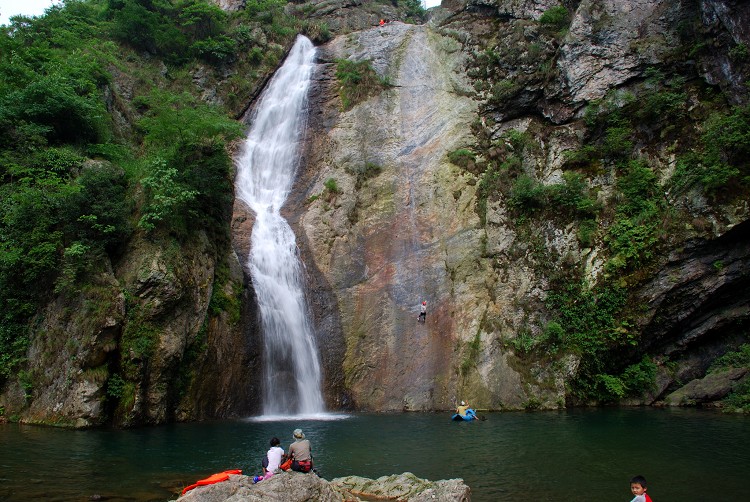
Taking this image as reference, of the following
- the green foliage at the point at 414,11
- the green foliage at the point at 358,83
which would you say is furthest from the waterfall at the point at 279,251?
the green foliage at the point at 414,11

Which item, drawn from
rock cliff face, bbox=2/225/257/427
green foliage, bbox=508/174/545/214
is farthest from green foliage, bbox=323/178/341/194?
rock cliff face, bbox=2/225/257/427

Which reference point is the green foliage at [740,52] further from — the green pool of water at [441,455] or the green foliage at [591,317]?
the green pool of water at [441,455]

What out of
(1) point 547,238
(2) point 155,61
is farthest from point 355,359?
(2) point 155,61

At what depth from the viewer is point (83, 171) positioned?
56.3 ft

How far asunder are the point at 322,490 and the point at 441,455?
5.53 metres

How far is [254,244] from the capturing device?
22844mm

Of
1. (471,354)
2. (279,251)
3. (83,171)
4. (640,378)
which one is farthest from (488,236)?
(83,171)

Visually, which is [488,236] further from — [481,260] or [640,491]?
[640,491]

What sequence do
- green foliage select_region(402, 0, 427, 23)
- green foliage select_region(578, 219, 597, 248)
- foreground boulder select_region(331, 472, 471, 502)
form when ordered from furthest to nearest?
green foliage select_region(402, 0, 427, 23), green foliage select_region(578, 219, 597, 248), foreground boulder select_region(331, 472, 471, 502)

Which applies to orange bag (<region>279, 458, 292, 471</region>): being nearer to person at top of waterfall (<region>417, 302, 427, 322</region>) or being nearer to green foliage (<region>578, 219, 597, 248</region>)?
person at top of waterfall (<region>417, 302, 427, 322</region>)

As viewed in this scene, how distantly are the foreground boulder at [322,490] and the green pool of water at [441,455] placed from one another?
1.09 meters

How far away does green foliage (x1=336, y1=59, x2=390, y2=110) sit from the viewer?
30531 mm

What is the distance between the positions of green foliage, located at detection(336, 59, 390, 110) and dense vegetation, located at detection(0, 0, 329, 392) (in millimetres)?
10191

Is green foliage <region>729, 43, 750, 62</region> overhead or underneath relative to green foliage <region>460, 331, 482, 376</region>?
overhead
